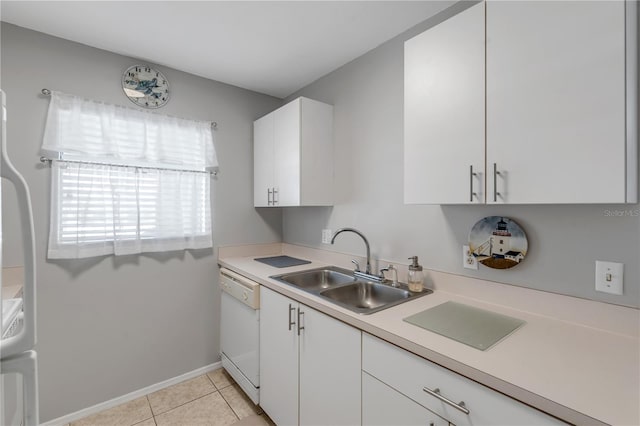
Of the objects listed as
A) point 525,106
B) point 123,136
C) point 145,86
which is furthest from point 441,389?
point 145,86

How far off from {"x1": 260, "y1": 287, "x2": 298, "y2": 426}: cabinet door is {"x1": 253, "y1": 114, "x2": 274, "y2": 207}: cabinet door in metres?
0.98

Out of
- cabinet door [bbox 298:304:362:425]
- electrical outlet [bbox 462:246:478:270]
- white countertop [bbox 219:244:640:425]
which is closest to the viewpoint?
white countertop [bbox 219:244:640:425]

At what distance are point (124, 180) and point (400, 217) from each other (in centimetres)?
192

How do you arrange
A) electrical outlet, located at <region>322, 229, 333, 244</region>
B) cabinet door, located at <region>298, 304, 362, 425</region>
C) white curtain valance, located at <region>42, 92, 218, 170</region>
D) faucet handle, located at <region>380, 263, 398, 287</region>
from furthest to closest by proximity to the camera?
electrical outlet, located at <region>322, 229, 333, 244</region> → white curtain valance, located at <region>42, 92, 218, 170</region> → faucet handle, located at <region>380, 263, 398, 287</region> → cabinet door, located at <region>298, 304, 362, 425</region>

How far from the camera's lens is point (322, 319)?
1.42m

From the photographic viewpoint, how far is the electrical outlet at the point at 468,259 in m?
1.48

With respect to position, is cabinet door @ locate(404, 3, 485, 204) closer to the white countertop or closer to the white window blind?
the white countertop

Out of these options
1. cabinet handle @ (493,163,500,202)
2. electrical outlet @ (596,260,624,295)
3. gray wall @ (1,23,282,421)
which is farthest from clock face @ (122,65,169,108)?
electrical outlet @ (596,260,624,295)

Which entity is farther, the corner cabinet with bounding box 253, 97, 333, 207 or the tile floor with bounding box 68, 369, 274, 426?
the corner cabinet with bounding box 253, 97, 333, 207

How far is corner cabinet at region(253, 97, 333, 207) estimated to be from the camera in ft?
7.12

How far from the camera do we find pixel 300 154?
216cm

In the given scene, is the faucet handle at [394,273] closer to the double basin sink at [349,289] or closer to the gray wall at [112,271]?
the double basin sink at [349,289]

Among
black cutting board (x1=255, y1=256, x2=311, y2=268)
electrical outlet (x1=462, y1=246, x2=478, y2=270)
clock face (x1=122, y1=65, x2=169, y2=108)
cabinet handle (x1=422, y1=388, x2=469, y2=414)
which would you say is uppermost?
clock face (x1=122, y1=65, x2=169, y2=108)

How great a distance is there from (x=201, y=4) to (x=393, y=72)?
1.17 meters
